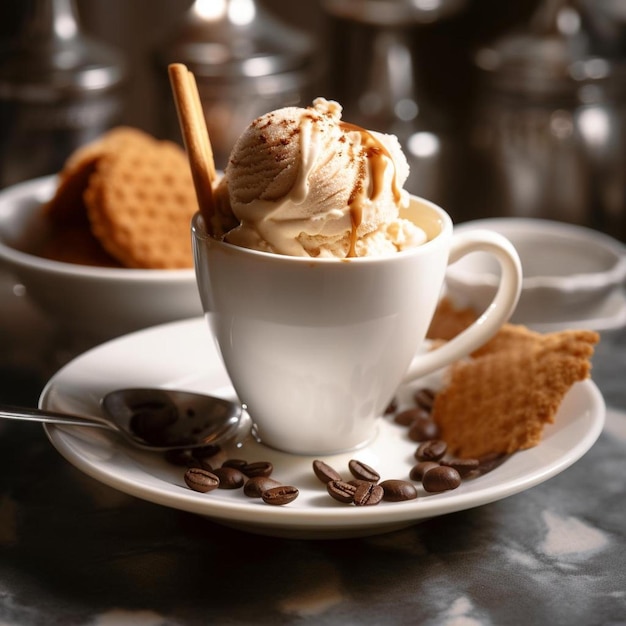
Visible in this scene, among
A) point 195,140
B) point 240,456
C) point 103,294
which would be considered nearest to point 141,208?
point 103,294

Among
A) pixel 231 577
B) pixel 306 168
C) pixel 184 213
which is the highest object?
pixel 306 168

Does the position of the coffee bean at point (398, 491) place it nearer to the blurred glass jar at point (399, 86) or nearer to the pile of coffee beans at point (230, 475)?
the pile of coffee beans at point (230, 475)

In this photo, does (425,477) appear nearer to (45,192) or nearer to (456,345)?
(456,345)

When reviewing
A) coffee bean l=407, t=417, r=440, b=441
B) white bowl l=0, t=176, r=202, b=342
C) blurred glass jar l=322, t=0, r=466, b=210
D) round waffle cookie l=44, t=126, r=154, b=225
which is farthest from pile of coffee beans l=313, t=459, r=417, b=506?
blurred glass jar l=322, t=0, r=466, b=210

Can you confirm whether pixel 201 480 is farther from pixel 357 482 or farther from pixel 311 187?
pixel 311 187

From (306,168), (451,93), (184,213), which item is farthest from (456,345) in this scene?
(451,93)

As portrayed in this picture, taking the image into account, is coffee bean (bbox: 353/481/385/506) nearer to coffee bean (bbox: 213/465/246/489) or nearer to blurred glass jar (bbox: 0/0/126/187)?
coffee bean (bbox: 213/465/246/489)
